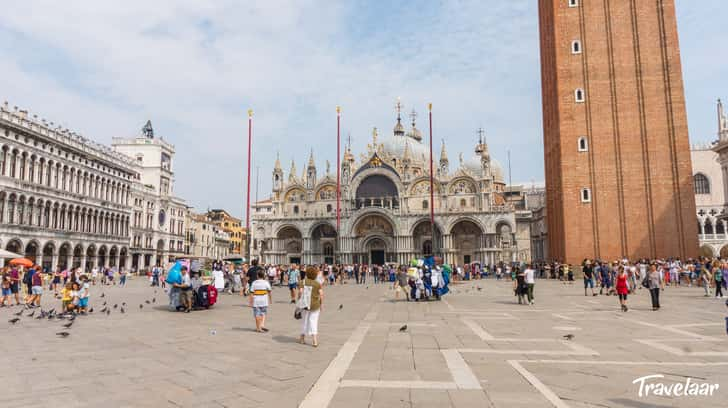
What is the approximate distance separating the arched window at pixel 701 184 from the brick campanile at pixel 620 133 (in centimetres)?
2884

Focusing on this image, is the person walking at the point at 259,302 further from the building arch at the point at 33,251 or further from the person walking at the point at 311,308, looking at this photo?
the building arch at the point at 33,251


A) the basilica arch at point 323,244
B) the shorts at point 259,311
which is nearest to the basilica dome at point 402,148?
the basilica arch at point 323,244

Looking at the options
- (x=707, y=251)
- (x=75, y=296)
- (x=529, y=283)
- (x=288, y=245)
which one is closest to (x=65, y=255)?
(x=288, y=245)

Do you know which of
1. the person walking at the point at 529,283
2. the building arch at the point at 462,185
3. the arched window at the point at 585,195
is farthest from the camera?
the building arch at the point at 462,185

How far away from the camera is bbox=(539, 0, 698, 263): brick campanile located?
30.9 m

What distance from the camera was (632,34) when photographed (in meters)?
32.2

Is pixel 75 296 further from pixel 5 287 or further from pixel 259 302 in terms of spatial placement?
pixel 259 302

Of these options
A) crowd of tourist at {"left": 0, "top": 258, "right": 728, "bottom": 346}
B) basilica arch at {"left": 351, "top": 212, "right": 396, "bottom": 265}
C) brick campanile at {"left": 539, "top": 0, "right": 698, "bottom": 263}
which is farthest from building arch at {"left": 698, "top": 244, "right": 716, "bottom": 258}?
basilica arch at {"left": 351, "top": 212, "right": 396, "bottom": 265}

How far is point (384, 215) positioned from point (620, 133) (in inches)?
1048

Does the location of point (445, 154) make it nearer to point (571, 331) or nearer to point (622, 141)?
point (622, 141)

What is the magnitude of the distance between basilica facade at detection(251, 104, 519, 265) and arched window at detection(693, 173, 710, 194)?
22.2 meters

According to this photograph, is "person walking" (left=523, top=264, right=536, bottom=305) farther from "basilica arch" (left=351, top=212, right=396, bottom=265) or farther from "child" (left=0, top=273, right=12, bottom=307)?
"basilica arch" (left=351, top=212, right=396, bottom=265)

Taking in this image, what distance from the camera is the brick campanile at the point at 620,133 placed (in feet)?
101

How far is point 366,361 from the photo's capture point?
689 cm
